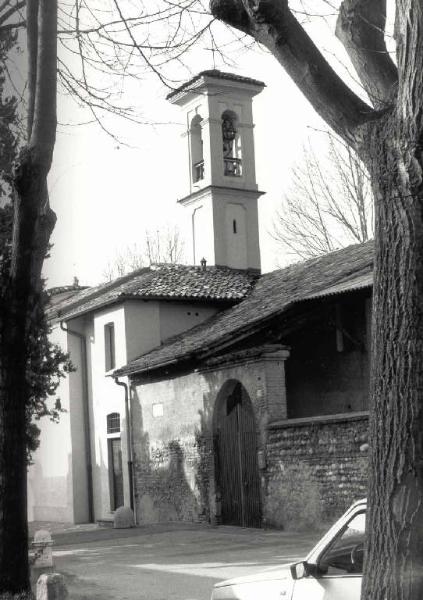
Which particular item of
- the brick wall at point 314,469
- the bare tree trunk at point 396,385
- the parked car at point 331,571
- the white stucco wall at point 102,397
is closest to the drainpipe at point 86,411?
the white stucco wall at point 102,397

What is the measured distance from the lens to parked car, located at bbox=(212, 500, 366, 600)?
18.7ft

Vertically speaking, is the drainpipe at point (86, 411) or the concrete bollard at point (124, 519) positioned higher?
the drainpipe at point (86, 411)

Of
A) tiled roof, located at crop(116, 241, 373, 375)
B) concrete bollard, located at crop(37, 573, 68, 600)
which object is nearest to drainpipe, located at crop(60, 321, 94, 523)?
tiled roof, located at crop(116, 241, 373, 375)

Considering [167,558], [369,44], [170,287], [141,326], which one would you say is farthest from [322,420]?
[369,44]

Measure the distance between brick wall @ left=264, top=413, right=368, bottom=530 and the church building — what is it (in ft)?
0.12

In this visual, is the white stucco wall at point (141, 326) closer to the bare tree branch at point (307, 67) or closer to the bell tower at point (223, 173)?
the bell tower at point (223, 173)

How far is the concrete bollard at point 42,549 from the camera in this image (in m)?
11.6

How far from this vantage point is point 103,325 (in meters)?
29.9

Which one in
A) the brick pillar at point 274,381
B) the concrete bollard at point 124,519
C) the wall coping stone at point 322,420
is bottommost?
the concrete bollard at point 124,519

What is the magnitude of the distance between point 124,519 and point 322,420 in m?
9.23

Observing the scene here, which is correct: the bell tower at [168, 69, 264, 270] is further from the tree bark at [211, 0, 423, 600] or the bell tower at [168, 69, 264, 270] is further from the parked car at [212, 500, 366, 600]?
the tree bark at [211, 0, 423, 600]

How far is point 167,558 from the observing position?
1598 centimetres

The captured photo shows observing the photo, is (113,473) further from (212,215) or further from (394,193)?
(394,193)

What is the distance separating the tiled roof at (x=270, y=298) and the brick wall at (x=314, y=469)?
3.44 m
